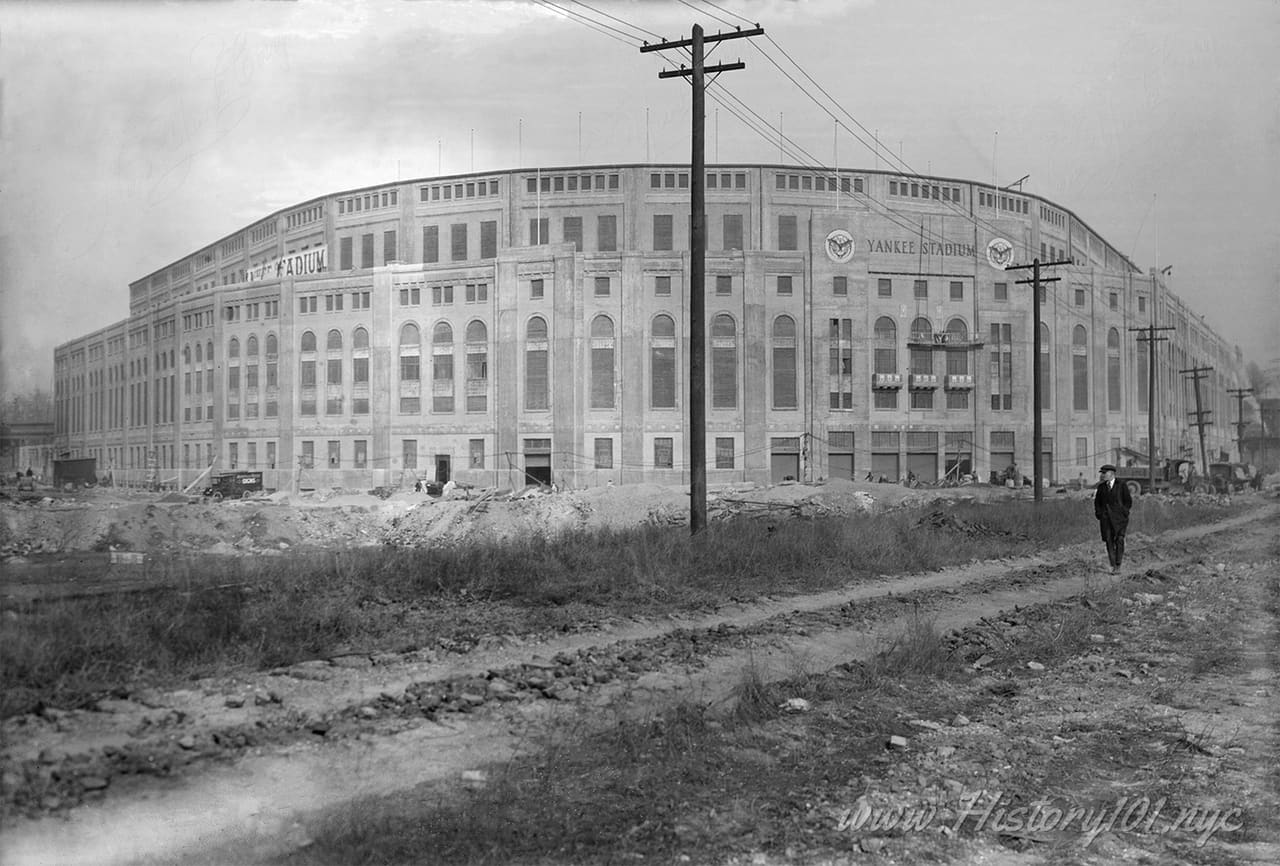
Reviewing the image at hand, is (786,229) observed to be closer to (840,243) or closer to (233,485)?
(840,243)

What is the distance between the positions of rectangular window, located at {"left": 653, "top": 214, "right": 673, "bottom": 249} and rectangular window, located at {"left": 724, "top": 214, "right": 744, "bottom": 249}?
140 inches

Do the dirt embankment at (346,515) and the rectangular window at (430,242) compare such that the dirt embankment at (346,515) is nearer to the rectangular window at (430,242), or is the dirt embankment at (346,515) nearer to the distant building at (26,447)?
the distant building at (26,447)

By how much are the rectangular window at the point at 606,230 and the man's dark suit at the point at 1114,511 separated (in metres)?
44.0

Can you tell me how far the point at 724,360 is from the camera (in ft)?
174

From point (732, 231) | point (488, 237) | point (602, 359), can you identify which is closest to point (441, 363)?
point (602, 359)

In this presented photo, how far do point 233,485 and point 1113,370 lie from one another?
5638cm

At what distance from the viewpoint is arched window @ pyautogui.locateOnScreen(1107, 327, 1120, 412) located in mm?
61781

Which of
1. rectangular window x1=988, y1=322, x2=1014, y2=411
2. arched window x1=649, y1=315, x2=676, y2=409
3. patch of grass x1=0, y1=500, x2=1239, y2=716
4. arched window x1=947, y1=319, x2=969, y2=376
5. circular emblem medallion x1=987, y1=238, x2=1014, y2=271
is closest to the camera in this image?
patch of grass x1=0, y1=500, x2=1239, y2=716

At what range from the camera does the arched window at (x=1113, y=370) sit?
6178 centimetres

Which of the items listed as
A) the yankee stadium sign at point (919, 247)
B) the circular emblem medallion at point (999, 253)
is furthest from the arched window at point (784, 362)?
the circular emblem medallion at point (999, 253)

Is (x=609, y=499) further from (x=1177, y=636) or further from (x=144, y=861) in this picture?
(x=144, y=861)

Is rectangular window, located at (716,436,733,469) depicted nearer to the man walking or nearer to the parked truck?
the parked truck

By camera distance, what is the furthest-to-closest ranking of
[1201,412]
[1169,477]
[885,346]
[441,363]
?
[885,346], [1201,412], [1169,477], [441,363]

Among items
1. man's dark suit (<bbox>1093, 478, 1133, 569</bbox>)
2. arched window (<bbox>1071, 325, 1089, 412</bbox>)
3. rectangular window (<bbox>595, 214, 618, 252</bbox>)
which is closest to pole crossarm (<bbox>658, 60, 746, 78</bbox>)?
man's dark suit (<bbox>1093, 478, 1133, 569</bbox>)
